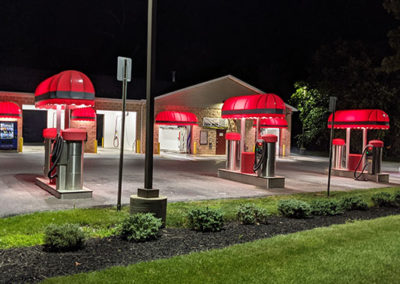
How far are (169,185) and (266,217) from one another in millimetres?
6035

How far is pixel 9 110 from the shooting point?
24969 mm

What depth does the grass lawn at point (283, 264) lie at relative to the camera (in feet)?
15.7

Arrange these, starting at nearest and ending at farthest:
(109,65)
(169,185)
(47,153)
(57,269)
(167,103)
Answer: (57,269)
(47,153)
(169,185)
(167,103)
(109,65)

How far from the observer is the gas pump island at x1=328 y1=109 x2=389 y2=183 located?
17875mm

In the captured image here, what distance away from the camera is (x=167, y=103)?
99.3 ft

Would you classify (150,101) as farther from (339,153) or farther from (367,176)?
(339,153)

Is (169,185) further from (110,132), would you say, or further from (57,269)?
(110,132)

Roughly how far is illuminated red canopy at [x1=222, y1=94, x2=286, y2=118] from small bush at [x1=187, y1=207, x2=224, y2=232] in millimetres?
9493

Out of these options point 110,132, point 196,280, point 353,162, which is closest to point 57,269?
point 196,280

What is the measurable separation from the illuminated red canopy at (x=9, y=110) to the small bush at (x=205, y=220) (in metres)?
20.8

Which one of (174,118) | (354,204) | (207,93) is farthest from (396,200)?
(207,93)

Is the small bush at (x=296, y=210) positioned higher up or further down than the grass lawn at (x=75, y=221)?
higher up

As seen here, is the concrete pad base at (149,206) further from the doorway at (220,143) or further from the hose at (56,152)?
the doorway at (220,143)

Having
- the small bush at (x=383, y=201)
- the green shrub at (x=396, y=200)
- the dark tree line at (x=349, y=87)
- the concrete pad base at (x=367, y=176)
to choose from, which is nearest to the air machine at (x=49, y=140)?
the small bush at (x=383, y=201)
